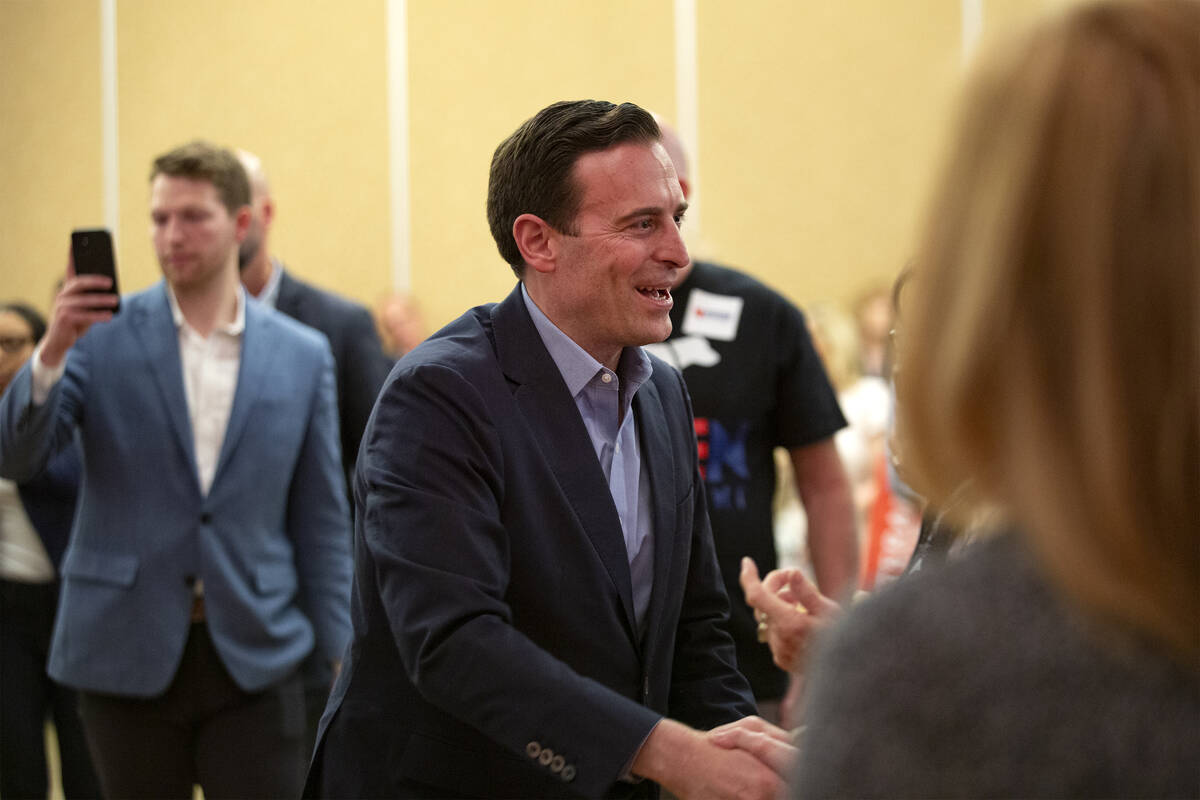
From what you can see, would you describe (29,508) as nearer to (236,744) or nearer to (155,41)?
(236,744)

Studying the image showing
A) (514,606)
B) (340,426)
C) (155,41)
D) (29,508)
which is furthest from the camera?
(155,41)

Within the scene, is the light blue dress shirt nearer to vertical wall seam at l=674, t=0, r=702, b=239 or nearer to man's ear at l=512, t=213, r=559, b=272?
man's ear at l=512, t=213, r=559, b=272

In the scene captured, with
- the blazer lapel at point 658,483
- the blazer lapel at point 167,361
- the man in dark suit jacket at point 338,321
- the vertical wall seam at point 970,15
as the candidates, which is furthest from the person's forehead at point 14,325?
the vertical wall seam at point 970,15

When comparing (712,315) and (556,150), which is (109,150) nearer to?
(712,315)

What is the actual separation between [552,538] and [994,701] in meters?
0.91

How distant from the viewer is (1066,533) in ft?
2.26

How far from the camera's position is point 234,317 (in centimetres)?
295

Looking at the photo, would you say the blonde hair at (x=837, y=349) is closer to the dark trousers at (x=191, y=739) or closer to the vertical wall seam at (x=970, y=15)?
the vertical wall seam at (x=970, y=15)

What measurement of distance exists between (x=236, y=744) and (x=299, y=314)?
120 cm

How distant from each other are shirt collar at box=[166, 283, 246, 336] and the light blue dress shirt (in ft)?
4.31

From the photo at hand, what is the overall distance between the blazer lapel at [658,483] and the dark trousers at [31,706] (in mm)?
2512

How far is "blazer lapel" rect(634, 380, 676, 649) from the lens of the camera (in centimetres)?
168

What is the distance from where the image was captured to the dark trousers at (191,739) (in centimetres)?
266

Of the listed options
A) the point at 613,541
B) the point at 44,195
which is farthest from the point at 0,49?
the point at 613,541
